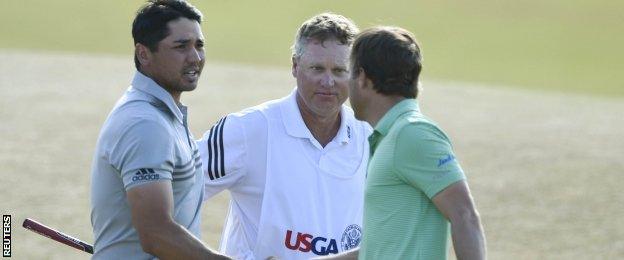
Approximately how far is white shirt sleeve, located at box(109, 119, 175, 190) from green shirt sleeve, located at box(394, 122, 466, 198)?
2.79 ft

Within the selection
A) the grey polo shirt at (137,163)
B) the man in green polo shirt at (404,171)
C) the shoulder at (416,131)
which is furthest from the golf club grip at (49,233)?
the shoulder at (416,131)

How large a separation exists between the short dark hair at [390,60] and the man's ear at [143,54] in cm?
90

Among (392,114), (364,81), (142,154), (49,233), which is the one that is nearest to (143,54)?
(142,154)

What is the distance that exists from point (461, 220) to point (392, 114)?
0.42 m

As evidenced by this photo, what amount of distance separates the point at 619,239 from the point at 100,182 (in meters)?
8.09

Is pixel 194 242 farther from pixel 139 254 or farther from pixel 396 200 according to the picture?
pixel 396 200

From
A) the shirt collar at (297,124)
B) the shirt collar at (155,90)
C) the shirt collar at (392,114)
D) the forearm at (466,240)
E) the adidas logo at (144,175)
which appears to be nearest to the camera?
the forearm at (466,240)

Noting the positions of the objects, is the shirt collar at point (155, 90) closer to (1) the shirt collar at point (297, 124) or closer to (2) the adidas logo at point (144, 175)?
A: (2) the adidas logo at point (144, 175)

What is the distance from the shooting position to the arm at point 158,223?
4465 millimetres

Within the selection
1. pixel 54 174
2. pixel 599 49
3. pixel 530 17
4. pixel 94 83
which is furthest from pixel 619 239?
pixel 530 17

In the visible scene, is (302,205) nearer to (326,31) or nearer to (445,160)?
(326,31)

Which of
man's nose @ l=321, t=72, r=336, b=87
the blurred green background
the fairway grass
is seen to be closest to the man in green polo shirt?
man's nose @ l=321, t=72, r=336, b=87

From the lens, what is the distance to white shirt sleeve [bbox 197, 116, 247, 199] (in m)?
5.69

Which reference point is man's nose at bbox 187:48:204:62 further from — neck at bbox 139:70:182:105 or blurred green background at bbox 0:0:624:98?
blurred green background at bbox 0:0:624:98
